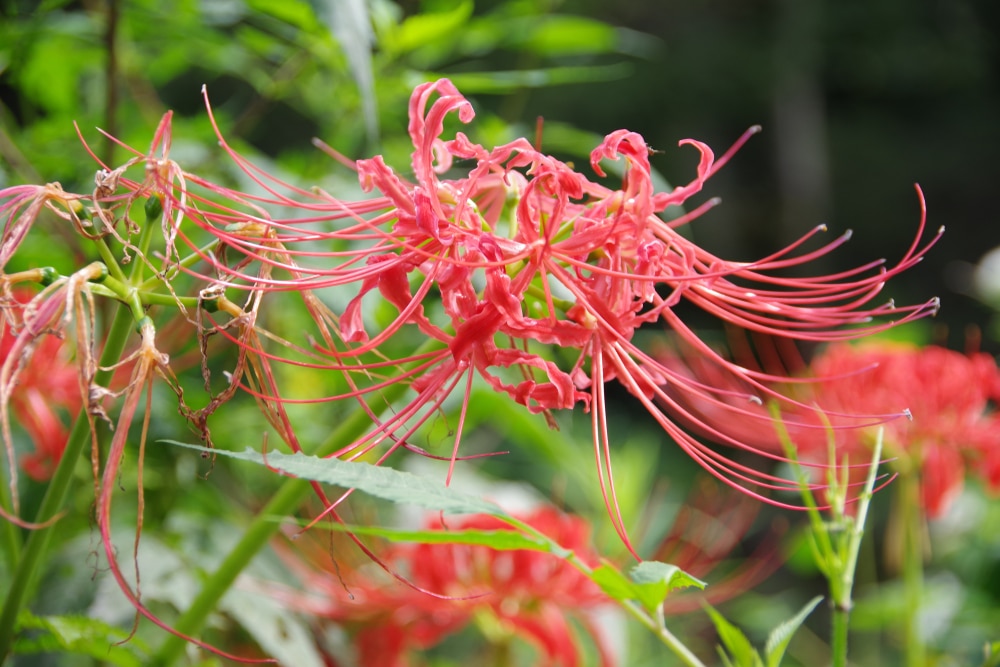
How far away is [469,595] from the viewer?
0.78 m

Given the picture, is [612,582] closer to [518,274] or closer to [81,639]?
[518,274]

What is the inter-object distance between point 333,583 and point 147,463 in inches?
8.5

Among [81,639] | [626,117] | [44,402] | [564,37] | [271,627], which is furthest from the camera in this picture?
[626,117]

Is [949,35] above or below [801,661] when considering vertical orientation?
above

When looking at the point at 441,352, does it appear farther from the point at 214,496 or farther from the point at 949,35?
the point at 949,35

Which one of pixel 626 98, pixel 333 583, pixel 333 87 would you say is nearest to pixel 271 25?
pixel 333 87

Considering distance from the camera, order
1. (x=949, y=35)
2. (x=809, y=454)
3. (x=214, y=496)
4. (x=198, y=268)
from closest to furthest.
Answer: (x=198, y=268) < (x=214, y=496) < (x=809, y=454) < (x=949, y=35)

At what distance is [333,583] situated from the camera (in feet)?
2.28

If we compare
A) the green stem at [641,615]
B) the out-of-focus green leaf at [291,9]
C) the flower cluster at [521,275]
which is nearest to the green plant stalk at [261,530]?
the flower cluster at [521,275]

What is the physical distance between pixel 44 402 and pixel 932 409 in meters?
0.79

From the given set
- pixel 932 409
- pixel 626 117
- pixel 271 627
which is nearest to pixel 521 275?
pixel 271 627

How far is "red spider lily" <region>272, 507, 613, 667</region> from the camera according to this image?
722 mm

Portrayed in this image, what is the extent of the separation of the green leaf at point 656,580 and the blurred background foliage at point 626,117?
32cm

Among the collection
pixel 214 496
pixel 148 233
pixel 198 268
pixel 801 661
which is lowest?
pixel 801 661
